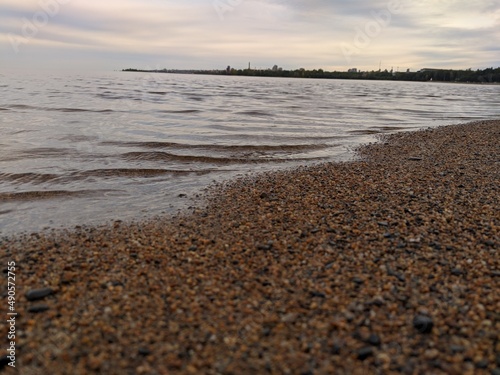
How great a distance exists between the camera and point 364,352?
290 centimetres

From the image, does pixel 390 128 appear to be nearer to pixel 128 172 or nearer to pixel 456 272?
pixel 128 172

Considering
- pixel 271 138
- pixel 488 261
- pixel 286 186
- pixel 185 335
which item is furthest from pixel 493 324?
pixel 271 138

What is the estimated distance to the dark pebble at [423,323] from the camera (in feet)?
10.3

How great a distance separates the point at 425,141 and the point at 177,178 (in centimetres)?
950

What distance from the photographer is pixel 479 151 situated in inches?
437

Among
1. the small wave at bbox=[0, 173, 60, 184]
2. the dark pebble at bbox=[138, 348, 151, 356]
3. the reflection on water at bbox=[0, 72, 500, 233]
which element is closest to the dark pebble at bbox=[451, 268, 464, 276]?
the dark pebble at bbox=[138, 348, 151, 356]

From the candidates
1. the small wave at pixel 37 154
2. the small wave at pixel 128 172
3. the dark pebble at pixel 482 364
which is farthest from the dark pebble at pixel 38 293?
the small wave at pixel 37 154

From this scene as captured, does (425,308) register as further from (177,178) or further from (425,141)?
(425,141)

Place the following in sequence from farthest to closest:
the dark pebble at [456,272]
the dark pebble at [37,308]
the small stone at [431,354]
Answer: the dark pebble at [456,272] → the dark pebble at [37,308] → the small stone at [431,354]

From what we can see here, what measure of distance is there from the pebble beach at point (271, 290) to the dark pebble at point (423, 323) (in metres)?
0.02

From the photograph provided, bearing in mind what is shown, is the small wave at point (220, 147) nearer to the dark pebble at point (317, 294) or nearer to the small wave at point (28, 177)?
the small wave at point (28, 177)

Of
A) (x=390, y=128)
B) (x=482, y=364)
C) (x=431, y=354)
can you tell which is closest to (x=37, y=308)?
(x=431, y=354)

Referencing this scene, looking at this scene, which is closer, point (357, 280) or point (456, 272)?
point (357, 280)

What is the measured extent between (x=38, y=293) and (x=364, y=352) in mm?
3063
